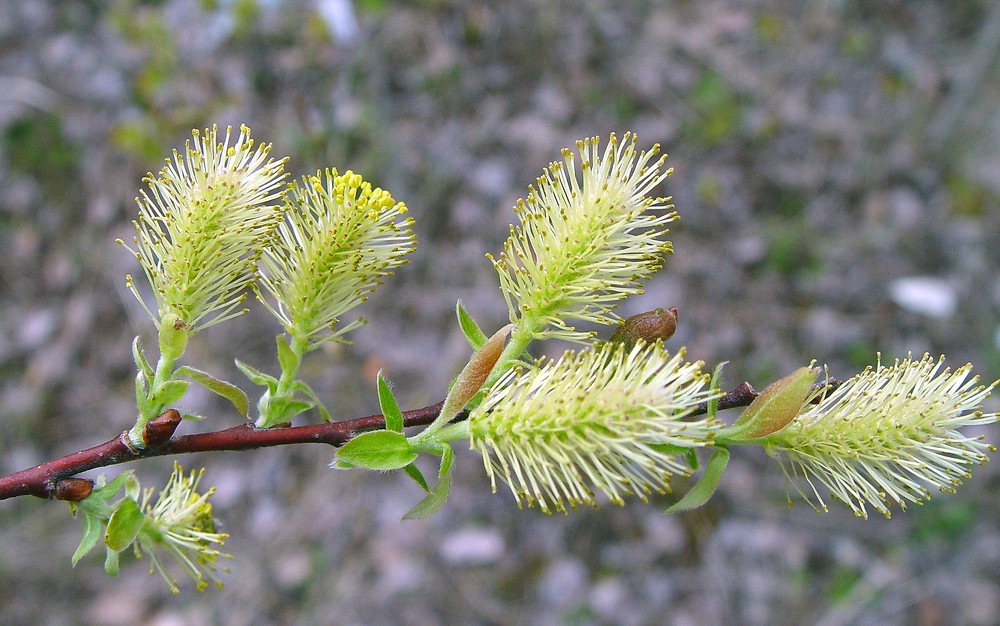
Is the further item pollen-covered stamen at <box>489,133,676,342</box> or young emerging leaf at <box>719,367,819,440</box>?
pollen-covered stamen at <box>489,133,676,342</box>

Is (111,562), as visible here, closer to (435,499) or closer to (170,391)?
(170,391)

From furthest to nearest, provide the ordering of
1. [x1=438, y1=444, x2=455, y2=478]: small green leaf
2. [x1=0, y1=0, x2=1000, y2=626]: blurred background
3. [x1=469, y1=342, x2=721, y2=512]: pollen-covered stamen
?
[x1=0, y1=0, x2=1000, y2=626]: blurred background, [x1=438, y1=444, x2=455, y2=478]: small green leaf, [x1=469, y1=342, x2=721, y2=512]: pollen-covered stamen

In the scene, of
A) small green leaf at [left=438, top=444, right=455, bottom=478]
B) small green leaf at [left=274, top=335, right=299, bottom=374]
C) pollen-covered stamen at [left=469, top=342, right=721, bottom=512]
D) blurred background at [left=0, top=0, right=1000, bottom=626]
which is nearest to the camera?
pollen-covered stamen at [left=469, top=342, right=721, bottom=512]

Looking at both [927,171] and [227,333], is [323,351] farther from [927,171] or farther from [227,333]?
[927,171]

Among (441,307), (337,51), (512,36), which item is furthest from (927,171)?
(337,51)

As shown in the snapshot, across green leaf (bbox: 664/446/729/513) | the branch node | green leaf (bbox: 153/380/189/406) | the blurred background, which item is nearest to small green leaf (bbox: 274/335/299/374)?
green leaf (bbox: 153/380/189/406)

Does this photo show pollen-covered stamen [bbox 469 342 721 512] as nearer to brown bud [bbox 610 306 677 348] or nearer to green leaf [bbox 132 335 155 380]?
brown bud [bbox 610 306 677 348]

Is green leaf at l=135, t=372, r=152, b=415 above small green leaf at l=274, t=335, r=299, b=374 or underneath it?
underneath
